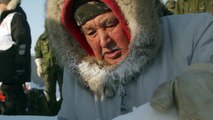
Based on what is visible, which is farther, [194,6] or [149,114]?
[194,6]

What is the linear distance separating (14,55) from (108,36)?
3.20 meters

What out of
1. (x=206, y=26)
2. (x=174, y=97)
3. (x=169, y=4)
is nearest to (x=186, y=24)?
(x=206, y=26)

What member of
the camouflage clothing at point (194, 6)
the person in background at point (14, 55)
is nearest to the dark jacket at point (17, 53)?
the person in background at point (14, 55)

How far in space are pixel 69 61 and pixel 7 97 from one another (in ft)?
10.5

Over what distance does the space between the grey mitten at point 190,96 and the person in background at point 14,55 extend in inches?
142

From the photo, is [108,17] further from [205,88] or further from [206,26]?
[205,88]

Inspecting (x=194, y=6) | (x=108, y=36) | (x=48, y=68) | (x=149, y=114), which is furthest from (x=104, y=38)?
(x=48, y=68)

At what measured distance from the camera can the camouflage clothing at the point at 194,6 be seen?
507cm

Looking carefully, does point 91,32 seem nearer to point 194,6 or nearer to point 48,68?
point 194,6

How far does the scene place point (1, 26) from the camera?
15.6ft

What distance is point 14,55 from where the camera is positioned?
4.79 metres

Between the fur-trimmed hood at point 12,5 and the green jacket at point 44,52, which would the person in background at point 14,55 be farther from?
the green jacket at point 44,52

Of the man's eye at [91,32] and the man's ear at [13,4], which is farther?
the man's ear at [13,4]

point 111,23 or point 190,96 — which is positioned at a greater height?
point 111,23
